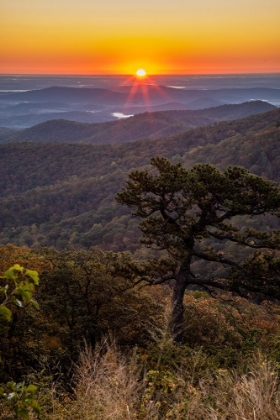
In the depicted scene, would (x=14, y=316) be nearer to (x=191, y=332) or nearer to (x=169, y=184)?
(x=169, y=184)

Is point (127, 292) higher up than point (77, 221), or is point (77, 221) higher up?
point (127, 292)

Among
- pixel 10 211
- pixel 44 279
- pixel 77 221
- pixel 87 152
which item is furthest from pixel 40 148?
pixel 44 279

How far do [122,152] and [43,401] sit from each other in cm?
17825

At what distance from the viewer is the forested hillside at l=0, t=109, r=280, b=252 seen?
95.8 meters

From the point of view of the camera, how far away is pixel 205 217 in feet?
50.6

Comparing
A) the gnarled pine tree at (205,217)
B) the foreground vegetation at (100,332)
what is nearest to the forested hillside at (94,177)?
the foreground vegetation at (100,332)

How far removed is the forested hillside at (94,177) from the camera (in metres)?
95.8

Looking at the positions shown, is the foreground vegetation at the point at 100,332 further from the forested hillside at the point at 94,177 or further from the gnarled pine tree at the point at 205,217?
the forested hillside at the point at 94,177

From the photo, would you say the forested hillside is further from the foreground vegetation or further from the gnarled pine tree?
the gnarled pine tree

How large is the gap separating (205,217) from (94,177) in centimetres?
13781

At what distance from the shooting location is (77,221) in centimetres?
10656

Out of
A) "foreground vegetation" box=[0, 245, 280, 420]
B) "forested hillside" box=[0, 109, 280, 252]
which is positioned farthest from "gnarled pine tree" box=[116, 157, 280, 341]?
"forested hillside" box=[0, 109, 280, 252]

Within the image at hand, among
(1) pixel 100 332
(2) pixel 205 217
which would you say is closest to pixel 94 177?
(2) pixel 205 217

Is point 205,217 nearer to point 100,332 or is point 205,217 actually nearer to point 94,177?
point 100,332
